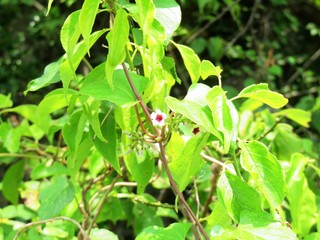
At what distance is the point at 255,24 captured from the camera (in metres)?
2.63

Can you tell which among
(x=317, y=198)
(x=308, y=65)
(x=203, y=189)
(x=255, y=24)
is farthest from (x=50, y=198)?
(x=308, y=65)

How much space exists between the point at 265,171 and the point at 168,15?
0.22m

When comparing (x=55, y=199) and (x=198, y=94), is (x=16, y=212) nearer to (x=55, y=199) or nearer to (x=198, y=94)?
(x=55, y=199)

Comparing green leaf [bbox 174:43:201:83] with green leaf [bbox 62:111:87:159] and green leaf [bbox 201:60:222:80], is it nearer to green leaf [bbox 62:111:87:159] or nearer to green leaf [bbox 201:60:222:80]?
green leaf [bbox 201:60:222:80]

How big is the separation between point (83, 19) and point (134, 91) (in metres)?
0.10

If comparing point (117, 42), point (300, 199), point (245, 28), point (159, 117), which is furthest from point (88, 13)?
point (245, 28)

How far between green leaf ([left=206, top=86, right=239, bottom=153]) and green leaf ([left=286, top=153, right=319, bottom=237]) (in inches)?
11.8

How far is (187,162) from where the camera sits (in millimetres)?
700

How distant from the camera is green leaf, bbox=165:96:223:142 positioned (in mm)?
605

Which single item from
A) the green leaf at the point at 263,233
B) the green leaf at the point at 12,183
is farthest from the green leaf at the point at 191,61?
the green leaf at the point at 12,183

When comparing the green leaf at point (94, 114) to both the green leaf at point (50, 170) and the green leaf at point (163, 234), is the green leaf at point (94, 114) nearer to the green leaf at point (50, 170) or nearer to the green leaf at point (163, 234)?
the green leaf at point (163, 234)

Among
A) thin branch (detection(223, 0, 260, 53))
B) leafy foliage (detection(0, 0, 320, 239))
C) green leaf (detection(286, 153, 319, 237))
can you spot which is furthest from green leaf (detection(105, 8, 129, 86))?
thin branch (detection(223, 0, 260, 53))

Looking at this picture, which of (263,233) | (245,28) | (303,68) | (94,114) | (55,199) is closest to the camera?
(263,233)

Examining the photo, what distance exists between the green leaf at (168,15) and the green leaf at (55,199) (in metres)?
0.46
